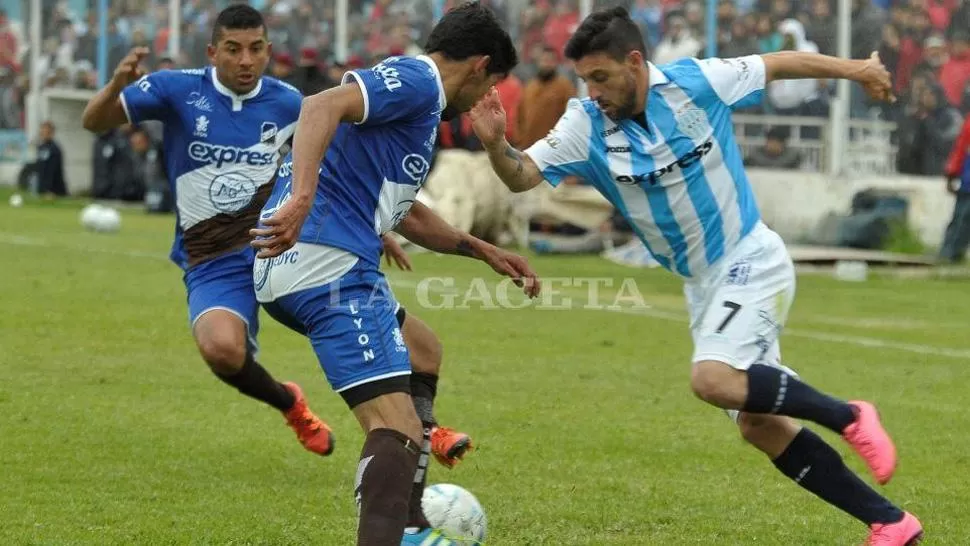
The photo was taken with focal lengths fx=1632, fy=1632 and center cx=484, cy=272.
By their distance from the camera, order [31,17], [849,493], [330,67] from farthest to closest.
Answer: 1. [31,17]
2. [330,67]
3. [849,493]

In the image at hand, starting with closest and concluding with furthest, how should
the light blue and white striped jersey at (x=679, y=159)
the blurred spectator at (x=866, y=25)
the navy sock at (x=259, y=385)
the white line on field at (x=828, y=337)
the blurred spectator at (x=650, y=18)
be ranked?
the light blue and white striped jersey at (x=679, y=159) → the navy sock at (x=259, y=385) → the white line on field at (x=828, y=337) → the blurred spectator at (x=866, y=25) → the blurred spectator at (x=650, y=18)

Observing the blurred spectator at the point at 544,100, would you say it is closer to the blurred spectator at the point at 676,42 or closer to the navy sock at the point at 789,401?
the blurred spectator at the point at 676,42

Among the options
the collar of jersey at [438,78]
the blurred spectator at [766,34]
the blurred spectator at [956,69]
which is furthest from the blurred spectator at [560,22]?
the collar of jersey at [438,78]

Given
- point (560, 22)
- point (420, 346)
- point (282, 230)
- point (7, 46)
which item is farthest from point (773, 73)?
point (7, 46)

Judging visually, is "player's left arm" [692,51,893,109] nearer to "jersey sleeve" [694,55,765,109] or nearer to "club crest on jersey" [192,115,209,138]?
"jersey sleeve" [694,55,765,109]

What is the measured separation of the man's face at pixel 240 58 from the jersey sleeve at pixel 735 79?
8.41ft

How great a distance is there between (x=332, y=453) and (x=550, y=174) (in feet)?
6.98

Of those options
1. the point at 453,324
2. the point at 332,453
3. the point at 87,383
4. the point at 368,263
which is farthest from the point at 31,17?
the point at 368,263

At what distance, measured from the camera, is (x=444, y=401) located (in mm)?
9203

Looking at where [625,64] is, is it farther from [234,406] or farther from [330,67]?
[330,67]

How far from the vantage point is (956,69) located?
63.7 feet

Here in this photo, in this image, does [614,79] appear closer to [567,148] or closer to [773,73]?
[567,148]

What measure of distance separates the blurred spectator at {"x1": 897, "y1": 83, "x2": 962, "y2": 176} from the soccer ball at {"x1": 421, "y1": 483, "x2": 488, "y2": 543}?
1492 cm

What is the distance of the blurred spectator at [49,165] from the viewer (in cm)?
3048
